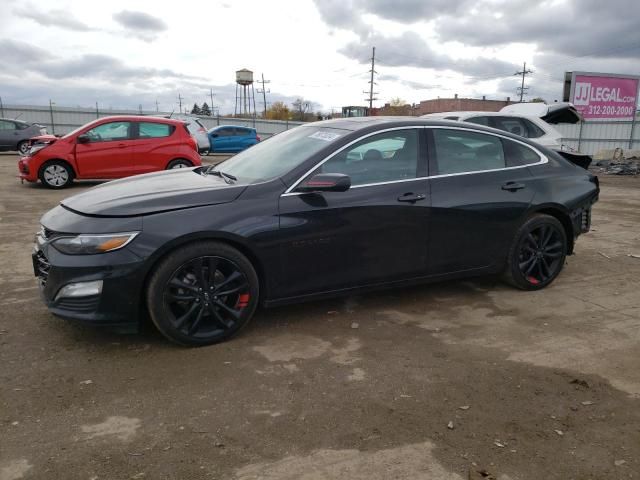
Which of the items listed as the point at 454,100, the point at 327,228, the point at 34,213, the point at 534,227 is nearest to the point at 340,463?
the point at 327,228

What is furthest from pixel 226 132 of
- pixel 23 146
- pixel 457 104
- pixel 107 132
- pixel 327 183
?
pixel 457 104

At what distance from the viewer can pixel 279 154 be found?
4.27 meters

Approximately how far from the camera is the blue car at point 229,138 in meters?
24.4

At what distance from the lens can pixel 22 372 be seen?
3271mm

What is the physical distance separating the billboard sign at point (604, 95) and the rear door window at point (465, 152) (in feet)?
70.8

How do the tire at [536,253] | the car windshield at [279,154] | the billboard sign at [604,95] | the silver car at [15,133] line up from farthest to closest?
the billboard sign at [604,95], the silver car at [15,133], the tire at [536,253], the car windshield at [279,154]

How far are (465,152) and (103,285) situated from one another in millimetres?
3048

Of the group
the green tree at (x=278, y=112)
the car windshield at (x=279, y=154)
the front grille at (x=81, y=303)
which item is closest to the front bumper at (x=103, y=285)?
the front grille at (x=81, y=303)

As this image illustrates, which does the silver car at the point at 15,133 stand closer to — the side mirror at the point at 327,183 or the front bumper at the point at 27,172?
the front bumper at the point at 27,172

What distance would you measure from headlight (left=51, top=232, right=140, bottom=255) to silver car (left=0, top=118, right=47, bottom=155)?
20.2 meters

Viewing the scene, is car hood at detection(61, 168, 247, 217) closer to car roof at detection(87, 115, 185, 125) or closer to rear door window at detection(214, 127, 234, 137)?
car roof at detection(87, 115, 185, 125)

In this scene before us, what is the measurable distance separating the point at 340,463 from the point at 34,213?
25.8 feet

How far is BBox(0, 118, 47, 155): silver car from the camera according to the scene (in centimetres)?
2066

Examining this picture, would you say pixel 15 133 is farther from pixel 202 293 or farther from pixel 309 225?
pixel 309 225
